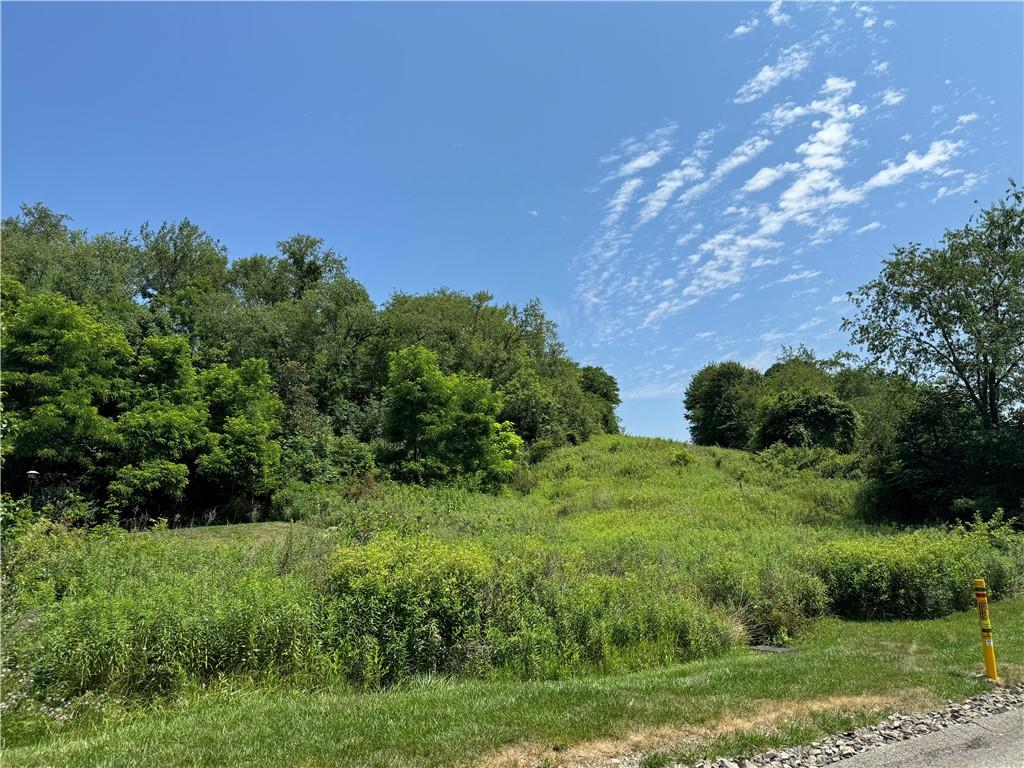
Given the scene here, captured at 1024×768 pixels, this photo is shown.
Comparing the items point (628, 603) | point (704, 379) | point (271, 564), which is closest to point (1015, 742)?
point (628, 603)

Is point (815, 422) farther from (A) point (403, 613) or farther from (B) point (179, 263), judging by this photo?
(B) point (179, 263)

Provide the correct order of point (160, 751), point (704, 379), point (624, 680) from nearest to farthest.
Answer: point (160, 751), point (624, 680), point (704, 379)

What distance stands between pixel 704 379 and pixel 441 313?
38833 millimetres

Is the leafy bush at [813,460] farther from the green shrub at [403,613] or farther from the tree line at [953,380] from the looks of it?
the green shrub at [403,613]

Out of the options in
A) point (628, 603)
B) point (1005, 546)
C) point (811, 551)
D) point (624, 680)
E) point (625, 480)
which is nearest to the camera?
point (624, 680)

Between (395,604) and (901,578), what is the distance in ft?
38.0

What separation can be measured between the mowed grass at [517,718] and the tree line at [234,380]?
10849mm

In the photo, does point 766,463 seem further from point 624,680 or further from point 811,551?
point 624,680

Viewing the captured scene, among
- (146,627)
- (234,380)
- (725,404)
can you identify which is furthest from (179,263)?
(725,404)

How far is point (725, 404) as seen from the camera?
6091cm

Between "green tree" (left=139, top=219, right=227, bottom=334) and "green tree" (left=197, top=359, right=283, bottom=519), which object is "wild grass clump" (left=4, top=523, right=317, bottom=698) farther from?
"green tree" (left=139, top=219, right=227, bottom=334)

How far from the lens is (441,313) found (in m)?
42.8

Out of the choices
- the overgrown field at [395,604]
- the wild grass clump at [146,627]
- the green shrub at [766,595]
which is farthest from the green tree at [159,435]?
the green shrub at [766,595]

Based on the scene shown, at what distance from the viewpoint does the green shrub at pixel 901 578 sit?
1288 centimetres
